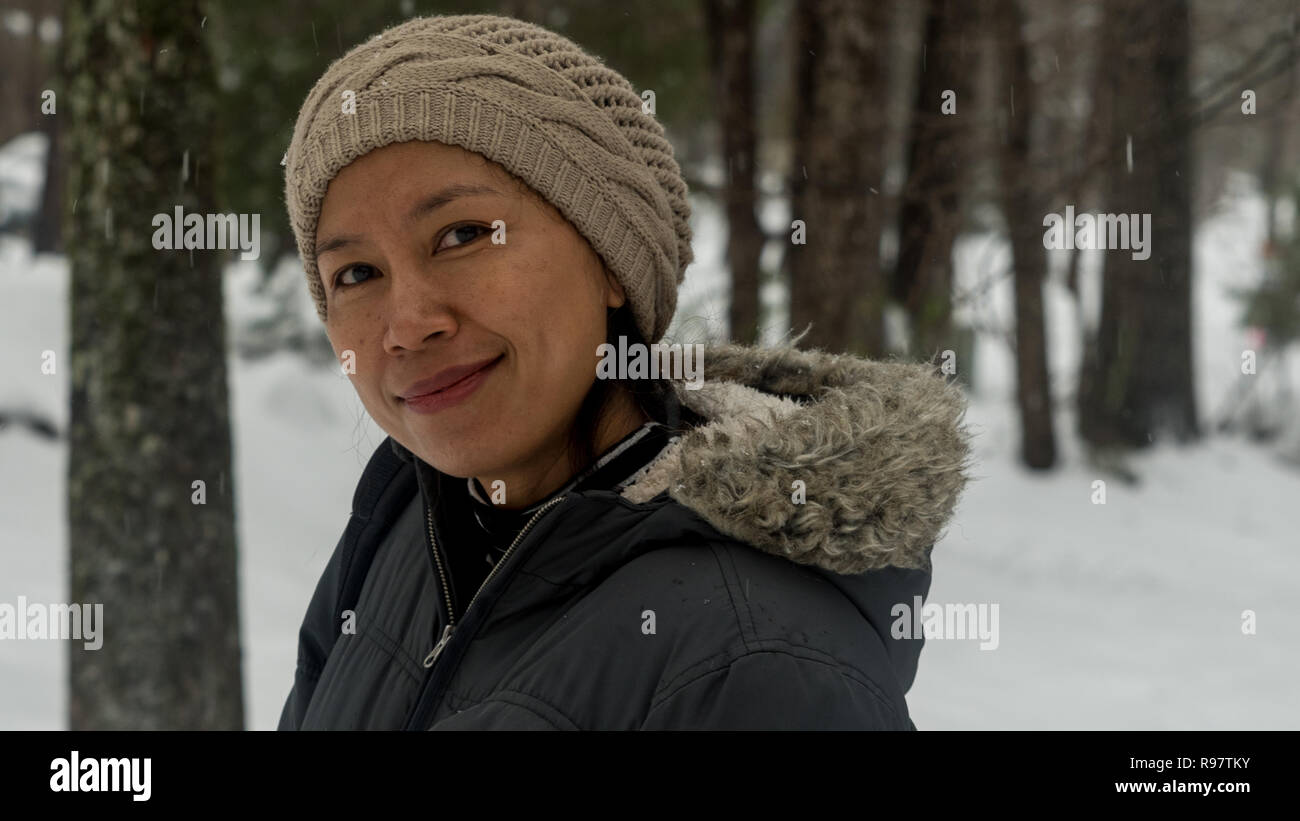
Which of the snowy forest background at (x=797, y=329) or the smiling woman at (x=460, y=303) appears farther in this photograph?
the snowy forest background at (x=797, y=329)

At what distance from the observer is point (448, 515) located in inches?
72.2

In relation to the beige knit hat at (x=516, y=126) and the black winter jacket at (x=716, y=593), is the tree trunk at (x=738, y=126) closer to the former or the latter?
the beige knit hat at (x=516, y=126)

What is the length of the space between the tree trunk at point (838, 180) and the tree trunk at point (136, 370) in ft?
11.3

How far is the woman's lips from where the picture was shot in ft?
5.34

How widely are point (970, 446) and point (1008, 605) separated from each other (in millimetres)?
7274

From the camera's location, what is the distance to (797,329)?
21.6 ft

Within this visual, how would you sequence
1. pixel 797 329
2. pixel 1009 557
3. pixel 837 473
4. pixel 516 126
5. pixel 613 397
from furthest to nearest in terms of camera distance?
pixel 1009 557 < pixel 797 329 < pixel 613 397 < pixel 516 126 < pixel 837 473

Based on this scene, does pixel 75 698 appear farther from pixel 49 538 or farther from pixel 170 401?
pixel 49 538

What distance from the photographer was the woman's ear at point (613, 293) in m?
1.78

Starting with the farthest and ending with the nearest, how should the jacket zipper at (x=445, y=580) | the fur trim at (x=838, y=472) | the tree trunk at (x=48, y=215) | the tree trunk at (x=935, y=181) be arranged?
the tree trunk at (x=48, y=215) < the tree trunk at (x=935, y=181) < the jacket zipper at (x=445, y=580) < the fur trim at (x=838, y=472)

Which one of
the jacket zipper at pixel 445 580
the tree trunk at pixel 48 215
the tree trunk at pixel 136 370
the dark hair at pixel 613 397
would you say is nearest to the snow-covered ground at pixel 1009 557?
the tree trunk at pixel 136 370

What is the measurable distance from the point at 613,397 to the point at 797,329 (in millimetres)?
4892

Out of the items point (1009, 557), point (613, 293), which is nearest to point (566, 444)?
point (613, 293)

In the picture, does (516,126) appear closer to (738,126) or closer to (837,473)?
(837,473)
